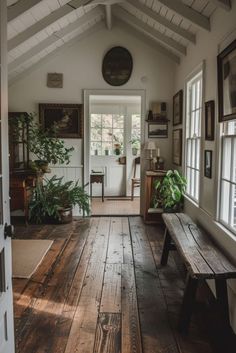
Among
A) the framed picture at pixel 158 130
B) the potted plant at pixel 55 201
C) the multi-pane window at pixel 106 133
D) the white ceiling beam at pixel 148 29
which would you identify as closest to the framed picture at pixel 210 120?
the white ceiling beam at pixel 148 29

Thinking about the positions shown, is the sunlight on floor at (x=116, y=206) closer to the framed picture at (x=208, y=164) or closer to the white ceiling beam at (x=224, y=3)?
the framed picture at (x=208, y=164)

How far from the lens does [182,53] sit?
4.57m

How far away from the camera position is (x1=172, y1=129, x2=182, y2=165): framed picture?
4861 mm

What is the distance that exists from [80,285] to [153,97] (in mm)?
3609

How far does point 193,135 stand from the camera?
422 centimetres

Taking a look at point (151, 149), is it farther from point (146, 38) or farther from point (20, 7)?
point (20, 7)

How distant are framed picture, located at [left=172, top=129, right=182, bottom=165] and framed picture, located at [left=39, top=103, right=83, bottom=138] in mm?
1605

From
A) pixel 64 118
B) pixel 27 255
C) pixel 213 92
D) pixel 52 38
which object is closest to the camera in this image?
pixel 213 92

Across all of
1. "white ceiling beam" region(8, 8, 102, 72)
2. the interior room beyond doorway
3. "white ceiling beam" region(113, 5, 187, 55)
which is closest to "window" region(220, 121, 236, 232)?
"white ceiling beam" region(113, 5, 187, 55)

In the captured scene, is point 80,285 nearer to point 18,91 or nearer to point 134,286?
point 134,286

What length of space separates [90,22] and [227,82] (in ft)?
10.6

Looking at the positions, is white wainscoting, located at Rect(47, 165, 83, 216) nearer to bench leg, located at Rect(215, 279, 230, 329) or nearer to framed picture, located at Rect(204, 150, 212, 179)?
framed picture, located at Rect(204, 150, 212, 179)

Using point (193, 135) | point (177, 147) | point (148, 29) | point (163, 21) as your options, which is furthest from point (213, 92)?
point (148, 29)

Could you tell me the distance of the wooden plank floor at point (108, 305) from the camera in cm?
213
